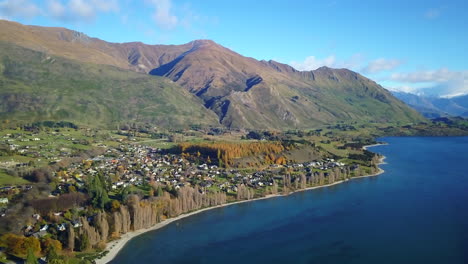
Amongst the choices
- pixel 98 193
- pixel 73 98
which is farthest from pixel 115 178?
pixel 73 98

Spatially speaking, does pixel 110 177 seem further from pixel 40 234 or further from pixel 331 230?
pixel 331 230

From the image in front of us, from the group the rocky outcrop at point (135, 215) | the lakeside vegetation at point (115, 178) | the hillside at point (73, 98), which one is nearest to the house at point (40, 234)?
the lakeside vegetation at point (115, 178)

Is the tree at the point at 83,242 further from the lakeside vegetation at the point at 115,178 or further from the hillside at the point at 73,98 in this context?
the hillside at the point at 73,98

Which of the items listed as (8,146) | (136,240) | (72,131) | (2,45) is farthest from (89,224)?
(2,45)

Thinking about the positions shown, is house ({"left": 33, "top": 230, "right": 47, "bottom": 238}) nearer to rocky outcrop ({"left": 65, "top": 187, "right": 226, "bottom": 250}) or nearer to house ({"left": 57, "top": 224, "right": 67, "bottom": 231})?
house ({"left": 57, "top": 224, "right": 67, "bottom": 231})

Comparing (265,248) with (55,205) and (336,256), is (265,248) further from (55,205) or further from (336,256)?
(55,205)

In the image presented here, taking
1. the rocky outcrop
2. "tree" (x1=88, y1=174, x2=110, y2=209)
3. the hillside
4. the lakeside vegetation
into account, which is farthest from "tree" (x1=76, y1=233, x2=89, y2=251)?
the hillside
